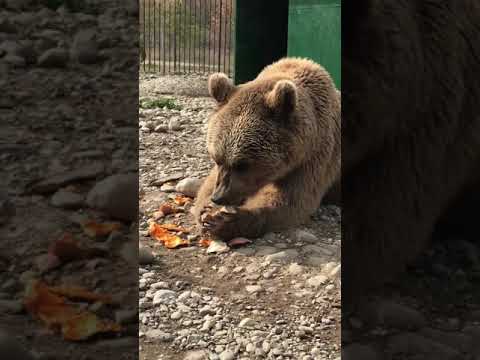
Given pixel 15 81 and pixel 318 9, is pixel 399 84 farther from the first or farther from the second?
pixel 15 81

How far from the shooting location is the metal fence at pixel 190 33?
4.37 feet

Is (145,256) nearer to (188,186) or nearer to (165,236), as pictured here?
(165,236)

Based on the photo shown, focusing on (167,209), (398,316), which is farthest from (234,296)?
(398,316)

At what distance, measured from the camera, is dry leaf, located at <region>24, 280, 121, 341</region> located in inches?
50.6

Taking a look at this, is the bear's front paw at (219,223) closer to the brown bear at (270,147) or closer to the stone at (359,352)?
the brown bear at (270,147)

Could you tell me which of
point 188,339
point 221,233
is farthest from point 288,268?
point 188,339

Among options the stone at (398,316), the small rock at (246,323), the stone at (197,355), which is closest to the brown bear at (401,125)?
the stone at (398,316)

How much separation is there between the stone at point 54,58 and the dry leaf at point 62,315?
0.48m

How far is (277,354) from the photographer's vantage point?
1.31 m

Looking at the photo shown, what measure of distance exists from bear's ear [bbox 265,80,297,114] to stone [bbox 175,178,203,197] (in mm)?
304

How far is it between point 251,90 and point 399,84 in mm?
401

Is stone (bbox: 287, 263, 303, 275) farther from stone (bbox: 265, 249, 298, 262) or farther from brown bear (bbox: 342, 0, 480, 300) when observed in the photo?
brown bear (bbox: 342, 0, 480, 300)

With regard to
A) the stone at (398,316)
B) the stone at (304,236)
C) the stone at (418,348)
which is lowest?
the stone at (418,348)

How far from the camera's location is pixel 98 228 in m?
1.32
